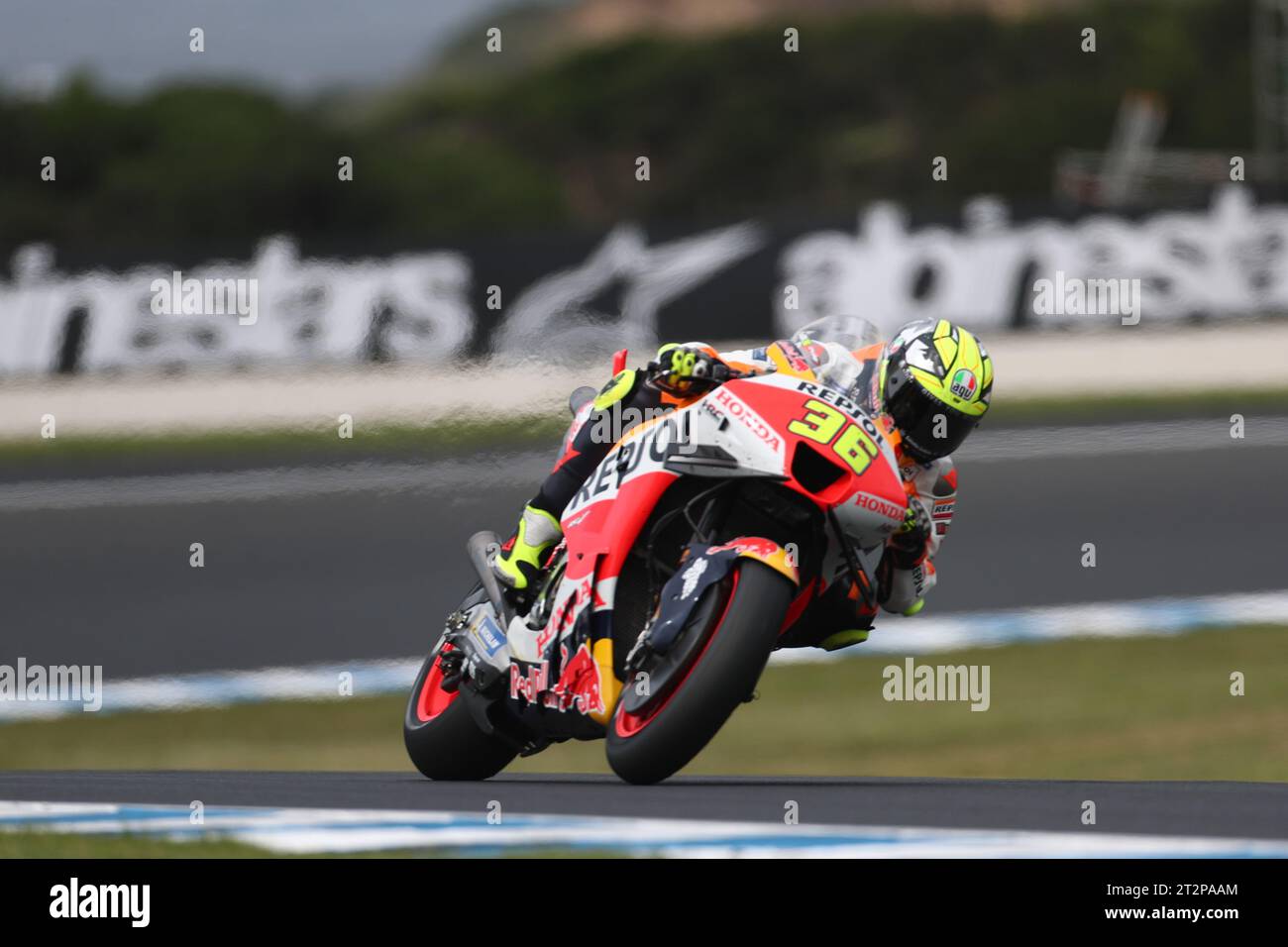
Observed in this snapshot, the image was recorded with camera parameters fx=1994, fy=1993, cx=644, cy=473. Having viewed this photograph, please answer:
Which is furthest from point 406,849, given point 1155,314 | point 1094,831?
point 1155,314

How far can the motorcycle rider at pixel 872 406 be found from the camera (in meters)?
5.54

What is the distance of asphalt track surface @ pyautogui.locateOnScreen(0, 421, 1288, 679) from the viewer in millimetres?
11805

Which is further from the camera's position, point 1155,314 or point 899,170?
point 899,170

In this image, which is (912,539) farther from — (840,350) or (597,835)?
(597,835)

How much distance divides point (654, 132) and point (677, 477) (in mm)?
45822

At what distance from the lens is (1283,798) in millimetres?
5480

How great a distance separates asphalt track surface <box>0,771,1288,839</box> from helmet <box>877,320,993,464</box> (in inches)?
39.8

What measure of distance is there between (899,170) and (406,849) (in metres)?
44.0

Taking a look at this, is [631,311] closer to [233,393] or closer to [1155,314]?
[233,393]

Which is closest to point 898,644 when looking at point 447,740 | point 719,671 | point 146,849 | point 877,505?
point 447,740

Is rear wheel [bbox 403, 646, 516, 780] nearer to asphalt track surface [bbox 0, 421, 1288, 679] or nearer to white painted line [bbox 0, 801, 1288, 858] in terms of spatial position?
white painted line [bbox 0, 801, 1288, 858]

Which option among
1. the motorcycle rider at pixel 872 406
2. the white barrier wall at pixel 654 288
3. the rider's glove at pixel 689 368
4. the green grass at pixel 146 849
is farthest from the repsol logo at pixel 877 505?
the white barrier wall at pixel 654 288

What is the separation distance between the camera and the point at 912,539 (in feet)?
18.9

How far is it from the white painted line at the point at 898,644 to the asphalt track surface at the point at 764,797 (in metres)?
3.62
